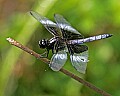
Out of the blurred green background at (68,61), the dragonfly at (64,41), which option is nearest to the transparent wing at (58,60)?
the dragonfly at (64,41)

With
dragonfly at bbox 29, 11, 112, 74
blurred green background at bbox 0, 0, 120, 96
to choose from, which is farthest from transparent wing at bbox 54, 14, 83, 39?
blurred green background at bbox 0, 0, 120, 96

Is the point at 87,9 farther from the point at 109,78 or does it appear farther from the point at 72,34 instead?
the point at 72,34

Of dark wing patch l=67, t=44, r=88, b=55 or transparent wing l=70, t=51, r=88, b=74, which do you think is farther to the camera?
dark wing patch l=67, t=44, r=88, b=55

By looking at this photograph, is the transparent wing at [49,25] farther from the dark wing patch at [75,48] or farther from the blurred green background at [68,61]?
the blurred green background at [68,61]

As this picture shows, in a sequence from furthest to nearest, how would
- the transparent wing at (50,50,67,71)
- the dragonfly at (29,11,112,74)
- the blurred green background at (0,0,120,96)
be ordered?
the blurred green background at (0,0,120,96) < the dragonfly at (29,11,112,74) < the transparent wing at (50,50,67,71)

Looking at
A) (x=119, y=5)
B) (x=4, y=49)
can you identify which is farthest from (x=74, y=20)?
(x=4, y=49)

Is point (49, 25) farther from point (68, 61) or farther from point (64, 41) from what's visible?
point (68, 61)

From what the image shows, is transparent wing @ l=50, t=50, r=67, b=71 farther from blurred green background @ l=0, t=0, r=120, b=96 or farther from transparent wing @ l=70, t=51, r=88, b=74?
blurred green background @ l=0, t=0, r=120, b=96
